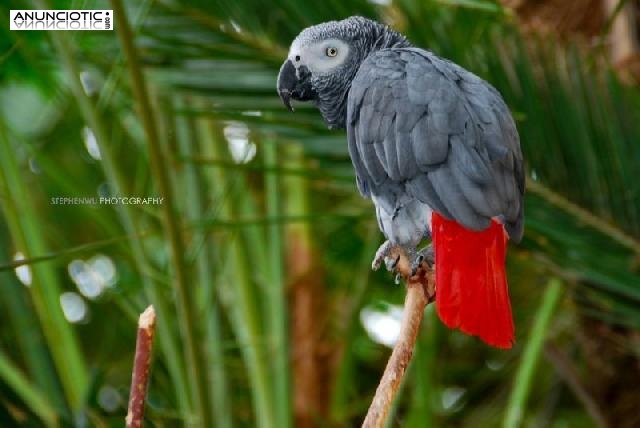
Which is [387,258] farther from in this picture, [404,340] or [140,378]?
[140,378]

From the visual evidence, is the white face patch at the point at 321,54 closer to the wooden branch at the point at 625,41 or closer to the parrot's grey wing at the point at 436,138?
the parrot's grey wing at the point at 436,138

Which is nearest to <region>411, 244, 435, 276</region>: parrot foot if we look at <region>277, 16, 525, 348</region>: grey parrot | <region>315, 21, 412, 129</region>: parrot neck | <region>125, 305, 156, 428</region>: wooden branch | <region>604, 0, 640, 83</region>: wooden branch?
<region>277, 16, 525, 348</region>: grey parrot

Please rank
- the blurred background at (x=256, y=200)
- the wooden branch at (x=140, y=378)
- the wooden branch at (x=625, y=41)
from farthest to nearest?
the wooden branch at (x=625, y=41) < the blurred background at (x=256, y=200) < the wooden branch at (x=140, y=378)

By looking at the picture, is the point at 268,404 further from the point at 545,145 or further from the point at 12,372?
the point at 545,145

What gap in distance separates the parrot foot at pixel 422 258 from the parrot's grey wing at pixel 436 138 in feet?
0.20

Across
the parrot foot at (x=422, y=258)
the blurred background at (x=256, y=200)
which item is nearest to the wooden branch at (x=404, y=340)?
the parrot foot at (x=422, y=258)

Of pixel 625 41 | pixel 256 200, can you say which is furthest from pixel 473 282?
pixel 256 200

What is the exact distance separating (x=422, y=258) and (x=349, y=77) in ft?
0.70

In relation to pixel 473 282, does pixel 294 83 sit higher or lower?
higher

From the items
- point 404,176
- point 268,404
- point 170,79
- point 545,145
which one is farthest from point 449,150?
point 268,404

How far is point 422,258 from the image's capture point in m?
0.98

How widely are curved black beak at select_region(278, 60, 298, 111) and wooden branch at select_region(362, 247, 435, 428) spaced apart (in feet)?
0.71

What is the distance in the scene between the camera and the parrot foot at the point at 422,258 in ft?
3.14

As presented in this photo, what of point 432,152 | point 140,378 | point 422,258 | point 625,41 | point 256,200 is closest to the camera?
point 140,378
